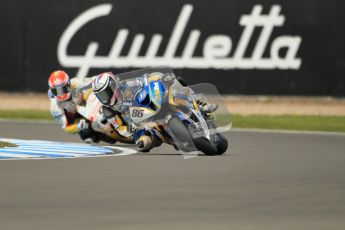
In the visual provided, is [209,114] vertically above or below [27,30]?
below

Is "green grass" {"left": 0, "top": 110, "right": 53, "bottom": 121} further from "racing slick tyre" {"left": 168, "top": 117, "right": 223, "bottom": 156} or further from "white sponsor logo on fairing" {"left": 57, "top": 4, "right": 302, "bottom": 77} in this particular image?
"racing slick tyre" {"left": 168, "top": 117, "right": 223, "bottom": 156}

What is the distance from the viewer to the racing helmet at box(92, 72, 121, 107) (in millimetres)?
17312

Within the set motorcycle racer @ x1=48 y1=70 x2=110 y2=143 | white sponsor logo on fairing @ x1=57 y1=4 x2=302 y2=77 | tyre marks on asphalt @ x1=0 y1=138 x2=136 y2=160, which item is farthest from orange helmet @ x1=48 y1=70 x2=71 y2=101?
white sponsor logo on fairing @ x1=57 y1=4 x2=302 y2=77

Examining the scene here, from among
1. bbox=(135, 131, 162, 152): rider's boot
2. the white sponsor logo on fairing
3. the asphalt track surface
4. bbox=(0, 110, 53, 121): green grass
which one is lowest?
the asphalt track surface

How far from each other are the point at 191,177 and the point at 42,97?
15.4m

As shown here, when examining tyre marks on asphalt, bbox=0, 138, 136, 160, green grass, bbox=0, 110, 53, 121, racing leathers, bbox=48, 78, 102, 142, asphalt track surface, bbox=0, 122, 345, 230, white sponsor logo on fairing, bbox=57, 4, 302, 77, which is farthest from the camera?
green grass, bbox=0, 110, 53, 121

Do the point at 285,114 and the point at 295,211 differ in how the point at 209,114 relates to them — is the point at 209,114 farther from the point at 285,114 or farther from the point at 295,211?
the point at 285,114

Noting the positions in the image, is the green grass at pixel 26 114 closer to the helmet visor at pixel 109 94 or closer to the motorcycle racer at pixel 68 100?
the motorcycle racer at pixel 68 100

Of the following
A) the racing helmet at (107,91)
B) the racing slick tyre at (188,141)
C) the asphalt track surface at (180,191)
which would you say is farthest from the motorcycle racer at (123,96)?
the racing slick tyre at (188,141)

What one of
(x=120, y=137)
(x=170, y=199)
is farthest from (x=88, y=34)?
(x=170, y=199)

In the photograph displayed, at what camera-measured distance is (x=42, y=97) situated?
28859 millimetres

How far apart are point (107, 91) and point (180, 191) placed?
5226 mm

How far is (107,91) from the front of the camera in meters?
17.3

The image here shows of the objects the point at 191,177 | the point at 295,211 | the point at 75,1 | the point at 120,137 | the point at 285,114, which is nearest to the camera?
the point at 295,211
